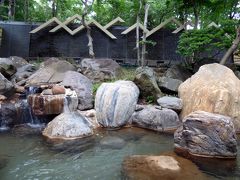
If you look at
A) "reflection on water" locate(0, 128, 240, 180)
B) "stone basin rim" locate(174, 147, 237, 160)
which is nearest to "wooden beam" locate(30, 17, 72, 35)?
"reflection on water" locate(0, 128, 240, 180)

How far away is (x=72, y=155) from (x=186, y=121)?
2.65m

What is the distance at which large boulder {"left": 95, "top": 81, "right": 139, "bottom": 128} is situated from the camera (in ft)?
26.9

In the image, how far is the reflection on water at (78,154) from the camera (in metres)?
5.14

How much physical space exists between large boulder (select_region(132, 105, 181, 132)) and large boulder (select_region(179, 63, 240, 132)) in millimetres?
530

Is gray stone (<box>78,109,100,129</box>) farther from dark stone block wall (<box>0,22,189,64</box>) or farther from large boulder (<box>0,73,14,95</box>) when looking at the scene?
dark stone block wall (<box>0,22,189,64</box>)

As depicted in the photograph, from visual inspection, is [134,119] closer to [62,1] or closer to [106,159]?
[106,159]

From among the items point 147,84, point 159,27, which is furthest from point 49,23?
point 147,84

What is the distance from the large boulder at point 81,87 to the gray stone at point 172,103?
7.44ft

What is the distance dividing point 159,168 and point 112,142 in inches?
81.2

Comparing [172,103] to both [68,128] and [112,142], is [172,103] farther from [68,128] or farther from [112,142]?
[68,128]

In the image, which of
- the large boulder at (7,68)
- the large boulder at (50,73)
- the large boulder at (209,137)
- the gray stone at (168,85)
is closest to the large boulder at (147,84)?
the gray stone at (168,85)

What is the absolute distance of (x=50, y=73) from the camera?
35.2 feet

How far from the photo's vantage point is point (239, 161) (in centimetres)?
578

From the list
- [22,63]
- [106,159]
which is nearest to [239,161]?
[106,159]
